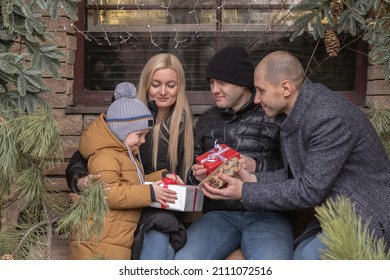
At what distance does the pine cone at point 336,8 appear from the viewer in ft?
12.8

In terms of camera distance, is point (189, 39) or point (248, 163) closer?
point (248, 163)

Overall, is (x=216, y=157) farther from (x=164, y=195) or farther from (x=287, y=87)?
(x=287, y=87)

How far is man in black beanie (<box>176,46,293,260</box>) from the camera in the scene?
3701 millimetres

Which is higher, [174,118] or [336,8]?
[336,8]

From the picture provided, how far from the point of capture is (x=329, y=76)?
186 inches

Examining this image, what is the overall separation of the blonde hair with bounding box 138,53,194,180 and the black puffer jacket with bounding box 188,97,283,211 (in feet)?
0.33

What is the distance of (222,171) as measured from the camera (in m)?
3.56

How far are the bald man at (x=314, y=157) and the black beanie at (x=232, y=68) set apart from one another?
0.32m

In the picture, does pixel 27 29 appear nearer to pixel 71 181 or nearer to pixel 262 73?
pixel 71 181

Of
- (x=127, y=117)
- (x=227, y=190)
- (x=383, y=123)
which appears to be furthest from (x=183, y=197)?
(x=383, y=123)

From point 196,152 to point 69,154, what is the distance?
2.96ft

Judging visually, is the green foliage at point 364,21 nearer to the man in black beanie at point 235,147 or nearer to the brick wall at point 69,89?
the man in black beanie at point 235,147

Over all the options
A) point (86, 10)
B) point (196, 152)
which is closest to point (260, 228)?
point (196, 152)

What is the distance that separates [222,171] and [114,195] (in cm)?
51
